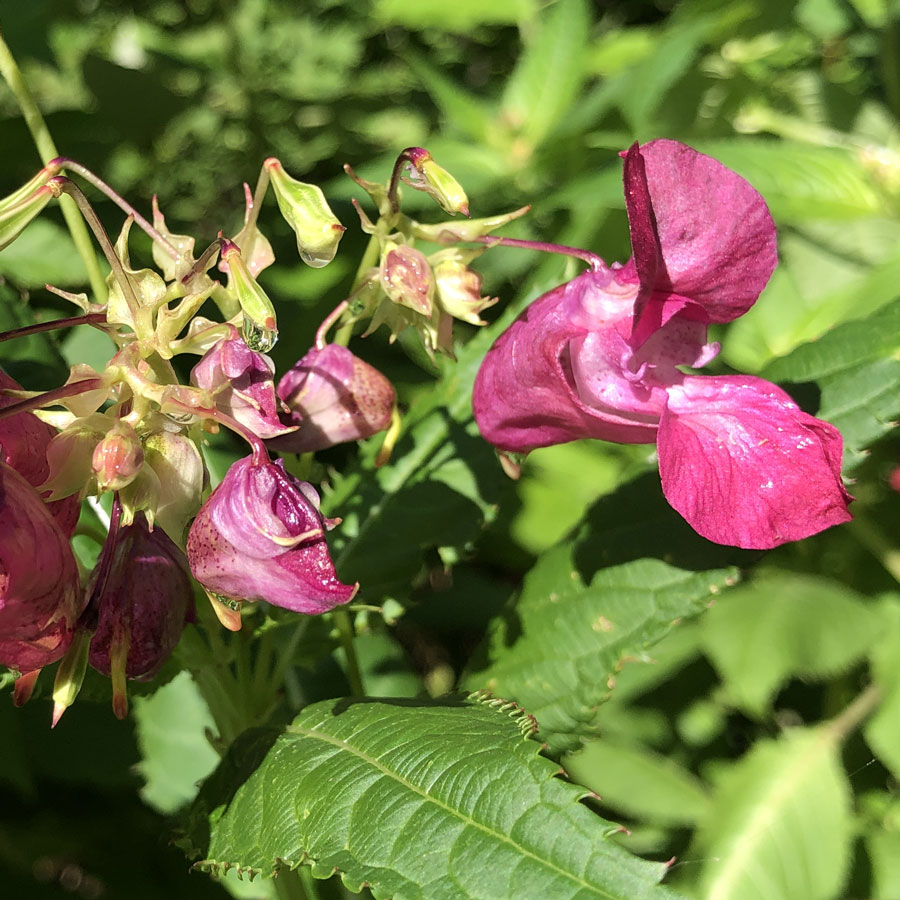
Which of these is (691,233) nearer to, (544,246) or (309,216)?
(544,246)

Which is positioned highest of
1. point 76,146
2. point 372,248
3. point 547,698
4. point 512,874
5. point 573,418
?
point 76,146

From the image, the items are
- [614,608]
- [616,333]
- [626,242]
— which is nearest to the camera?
[616,333]

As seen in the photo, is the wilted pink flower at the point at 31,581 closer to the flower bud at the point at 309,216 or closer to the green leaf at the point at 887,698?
the flower bud at the point at 309,216

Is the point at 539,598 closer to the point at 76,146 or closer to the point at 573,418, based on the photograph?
the point at 573,418

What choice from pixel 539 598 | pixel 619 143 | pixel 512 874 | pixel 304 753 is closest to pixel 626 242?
pixel 619 143

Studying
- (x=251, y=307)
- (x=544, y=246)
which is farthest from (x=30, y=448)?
(x=544, y=246)

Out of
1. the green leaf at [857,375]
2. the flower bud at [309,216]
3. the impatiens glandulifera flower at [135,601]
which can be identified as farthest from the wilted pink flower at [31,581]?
the green leaf at [857,375]

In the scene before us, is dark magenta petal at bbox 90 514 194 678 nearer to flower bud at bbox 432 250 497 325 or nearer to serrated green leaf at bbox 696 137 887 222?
flower bud at bbox 432 250 497 325
